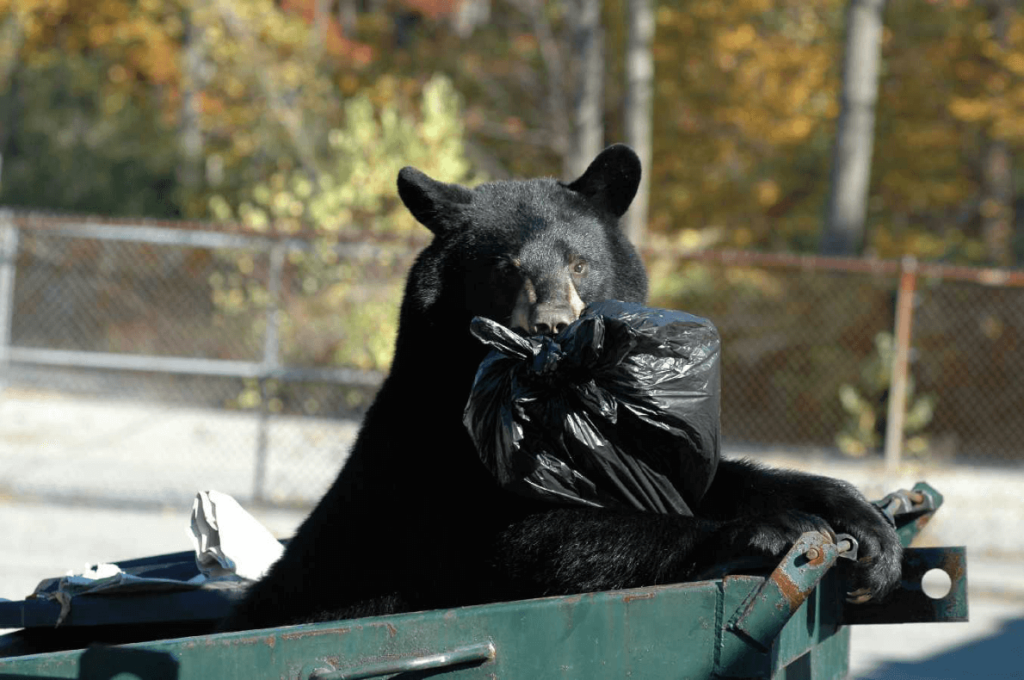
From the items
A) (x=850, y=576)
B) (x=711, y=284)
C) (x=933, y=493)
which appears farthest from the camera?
(x=711, y=284)

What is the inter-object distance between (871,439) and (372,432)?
9614 mm

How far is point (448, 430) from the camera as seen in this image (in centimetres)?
260

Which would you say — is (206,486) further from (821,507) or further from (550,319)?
(821,507)

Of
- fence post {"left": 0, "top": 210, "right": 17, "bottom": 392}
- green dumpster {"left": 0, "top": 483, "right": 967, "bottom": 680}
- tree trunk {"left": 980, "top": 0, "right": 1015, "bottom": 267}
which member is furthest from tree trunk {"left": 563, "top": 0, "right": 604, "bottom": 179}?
green dumpster {"left": 0, "top": 483, "right": 967, "bottom": 680}

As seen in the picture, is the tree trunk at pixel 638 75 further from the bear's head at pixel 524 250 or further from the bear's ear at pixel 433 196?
the bear's ear at pixel 433 196

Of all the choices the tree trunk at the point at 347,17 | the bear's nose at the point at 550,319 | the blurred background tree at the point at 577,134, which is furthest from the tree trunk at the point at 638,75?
the bear's nose at the point at 550,319

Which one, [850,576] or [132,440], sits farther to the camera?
[132,440]

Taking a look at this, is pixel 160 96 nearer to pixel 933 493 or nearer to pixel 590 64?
pixel 590 64

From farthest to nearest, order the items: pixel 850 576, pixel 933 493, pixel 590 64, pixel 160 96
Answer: pixel 160 96, pixel 590 64, pixel 933 493, pixel 850 576

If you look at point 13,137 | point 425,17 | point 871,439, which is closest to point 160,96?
point 13,137

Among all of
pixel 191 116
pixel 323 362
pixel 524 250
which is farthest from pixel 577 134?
pixel 524 250

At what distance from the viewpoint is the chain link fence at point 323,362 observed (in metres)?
9.02

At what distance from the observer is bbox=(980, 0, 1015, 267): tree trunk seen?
14.2 metres

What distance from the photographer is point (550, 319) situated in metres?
2.94
